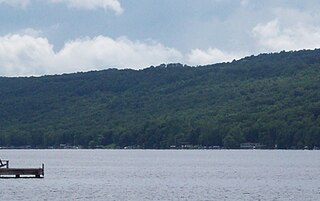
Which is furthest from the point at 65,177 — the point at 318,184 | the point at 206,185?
the point at 318,184

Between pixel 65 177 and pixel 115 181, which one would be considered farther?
pixel 65 177

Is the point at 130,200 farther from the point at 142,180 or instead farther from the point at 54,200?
the point at 142,180

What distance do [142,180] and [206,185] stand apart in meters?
12.1

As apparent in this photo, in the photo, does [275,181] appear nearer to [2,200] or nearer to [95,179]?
[95,179]

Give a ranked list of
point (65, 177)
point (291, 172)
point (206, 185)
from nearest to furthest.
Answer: point (206, 185), point (65, 177), point (291, 172)

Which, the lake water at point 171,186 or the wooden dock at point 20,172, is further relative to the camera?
the wooden dock at point 20,172

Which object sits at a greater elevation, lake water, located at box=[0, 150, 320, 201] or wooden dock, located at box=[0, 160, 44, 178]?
wooden dock, located at box=[0, 160, 44, 178]

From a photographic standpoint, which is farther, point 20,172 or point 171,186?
point 20,172

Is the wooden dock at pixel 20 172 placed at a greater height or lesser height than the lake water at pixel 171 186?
greater

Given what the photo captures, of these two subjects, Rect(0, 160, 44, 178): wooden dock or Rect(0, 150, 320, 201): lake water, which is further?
Rect(0, 160, 44, 178): wooden dock

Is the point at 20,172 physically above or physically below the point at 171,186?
above

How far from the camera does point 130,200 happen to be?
8025 centimetres

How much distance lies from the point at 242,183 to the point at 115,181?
14004mm

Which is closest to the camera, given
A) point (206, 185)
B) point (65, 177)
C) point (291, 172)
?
point (206, 185)
